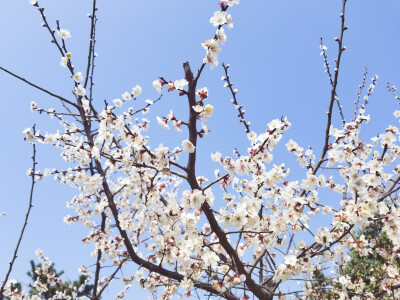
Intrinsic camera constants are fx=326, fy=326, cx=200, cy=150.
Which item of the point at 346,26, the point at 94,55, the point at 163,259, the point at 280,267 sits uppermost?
the point at 94,55

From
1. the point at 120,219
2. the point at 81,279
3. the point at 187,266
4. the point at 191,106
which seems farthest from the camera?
the point at 81,279

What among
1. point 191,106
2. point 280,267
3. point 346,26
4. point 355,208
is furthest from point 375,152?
point 191,106

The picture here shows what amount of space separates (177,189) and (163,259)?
243cm

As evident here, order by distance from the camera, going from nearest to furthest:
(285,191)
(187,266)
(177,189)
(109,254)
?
(285,191) < (187,266) < (109,254) < (177,189)

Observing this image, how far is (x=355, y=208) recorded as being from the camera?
3189 millimetres

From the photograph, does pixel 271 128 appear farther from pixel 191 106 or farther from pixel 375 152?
pixel 375 152

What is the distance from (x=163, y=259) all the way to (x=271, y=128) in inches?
88.7

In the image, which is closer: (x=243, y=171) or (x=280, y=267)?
(x=243, y=171)

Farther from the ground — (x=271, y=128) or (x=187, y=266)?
(x=271, y=128)

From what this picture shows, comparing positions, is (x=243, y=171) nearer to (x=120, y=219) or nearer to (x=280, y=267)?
(x=280, y=267)

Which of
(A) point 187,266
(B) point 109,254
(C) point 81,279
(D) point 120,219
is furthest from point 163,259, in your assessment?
(C) point 81,279

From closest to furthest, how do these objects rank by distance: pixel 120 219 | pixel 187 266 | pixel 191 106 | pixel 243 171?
pixel 191 106, pixel 243 171, pixel 187 266, pixel 120 219

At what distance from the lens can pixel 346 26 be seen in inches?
136

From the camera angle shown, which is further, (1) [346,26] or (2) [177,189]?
(2) [177,189]
